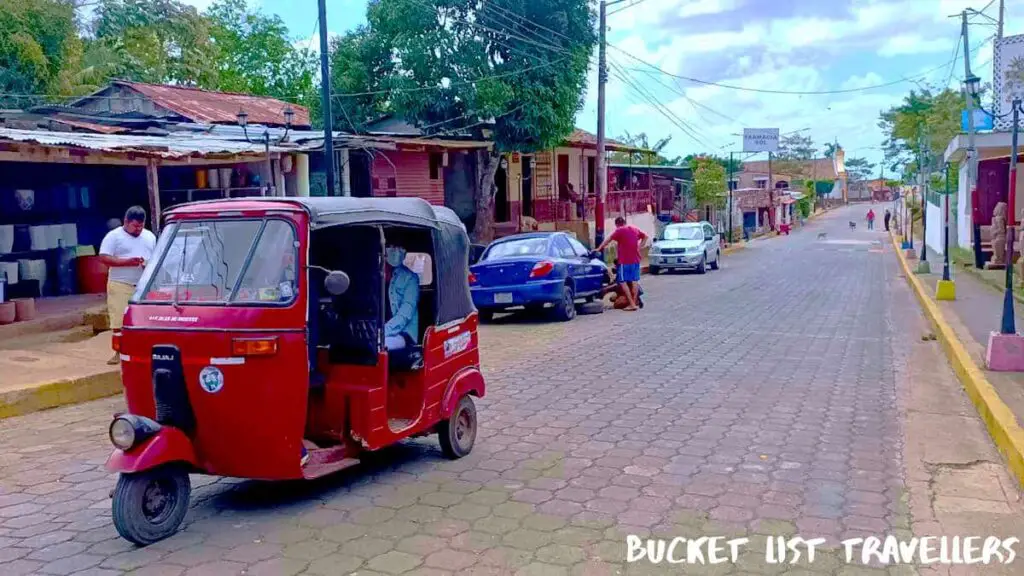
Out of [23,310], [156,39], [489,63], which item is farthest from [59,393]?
[156,39]

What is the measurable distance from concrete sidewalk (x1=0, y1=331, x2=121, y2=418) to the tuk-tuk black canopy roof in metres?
4.40

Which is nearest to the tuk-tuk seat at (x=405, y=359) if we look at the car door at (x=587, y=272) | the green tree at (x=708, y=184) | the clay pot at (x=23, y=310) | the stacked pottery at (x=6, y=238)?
the clay pot at (x=23, y=310)

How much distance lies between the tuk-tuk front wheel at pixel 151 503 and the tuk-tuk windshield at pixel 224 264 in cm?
100

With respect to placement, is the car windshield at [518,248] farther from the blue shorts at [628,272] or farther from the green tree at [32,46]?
the green tree at [32,46]

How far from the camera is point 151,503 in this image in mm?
4742

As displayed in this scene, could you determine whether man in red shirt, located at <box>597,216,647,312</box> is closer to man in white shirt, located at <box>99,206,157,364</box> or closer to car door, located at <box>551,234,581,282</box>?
car door, located at <box>551,234,581,282</box>

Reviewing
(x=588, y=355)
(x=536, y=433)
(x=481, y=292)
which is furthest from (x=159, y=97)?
(x=536, y=433)

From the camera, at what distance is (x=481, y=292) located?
14961 mm

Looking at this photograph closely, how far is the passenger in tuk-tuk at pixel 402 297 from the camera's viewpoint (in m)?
6.09

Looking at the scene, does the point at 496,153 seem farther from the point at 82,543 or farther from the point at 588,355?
the point at 82,543

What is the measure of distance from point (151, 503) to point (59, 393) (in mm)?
4662

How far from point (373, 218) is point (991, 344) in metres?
7.35

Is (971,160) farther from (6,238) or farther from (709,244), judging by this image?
(6,238)

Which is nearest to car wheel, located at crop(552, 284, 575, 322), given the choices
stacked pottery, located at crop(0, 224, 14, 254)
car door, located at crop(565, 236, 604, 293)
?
car door, located at crop(565, 236, 604, 293)
